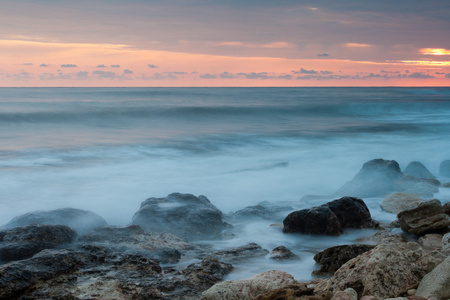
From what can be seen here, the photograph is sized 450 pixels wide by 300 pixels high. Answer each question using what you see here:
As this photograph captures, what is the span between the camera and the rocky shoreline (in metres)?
3.64

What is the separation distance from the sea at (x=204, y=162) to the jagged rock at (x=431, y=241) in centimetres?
87

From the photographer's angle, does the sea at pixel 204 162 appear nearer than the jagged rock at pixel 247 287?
No

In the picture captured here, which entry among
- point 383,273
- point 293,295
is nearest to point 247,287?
point 293,295

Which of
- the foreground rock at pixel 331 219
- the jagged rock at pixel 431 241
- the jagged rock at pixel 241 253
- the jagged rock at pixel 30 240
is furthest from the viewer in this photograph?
the foreground rock at pixel 331 219

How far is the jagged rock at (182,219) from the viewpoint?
6.53 metres

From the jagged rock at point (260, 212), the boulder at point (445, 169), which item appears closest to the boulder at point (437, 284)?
the jagged rock at point (260, 212)

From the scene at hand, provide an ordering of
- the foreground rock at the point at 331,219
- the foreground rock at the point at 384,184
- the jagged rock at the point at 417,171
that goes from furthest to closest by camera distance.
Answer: the jagged rock at the point at 417,171, the foreground rock at the point at 384,184, the foreground rock at the point at 331,219

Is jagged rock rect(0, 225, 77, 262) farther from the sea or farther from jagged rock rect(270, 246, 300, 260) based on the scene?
jagged rock rect(270, 246, 300, 260)

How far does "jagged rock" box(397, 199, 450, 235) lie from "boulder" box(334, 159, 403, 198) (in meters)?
3.04

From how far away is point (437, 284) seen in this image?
3.36m

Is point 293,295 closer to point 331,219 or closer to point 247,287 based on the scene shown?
point 247,287

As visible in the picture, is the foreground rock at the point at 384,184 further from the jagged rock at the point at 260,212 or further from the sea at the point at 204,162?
the jagged rock at the point at 260,212

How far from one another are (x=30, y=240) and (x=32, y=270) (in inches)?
55.9

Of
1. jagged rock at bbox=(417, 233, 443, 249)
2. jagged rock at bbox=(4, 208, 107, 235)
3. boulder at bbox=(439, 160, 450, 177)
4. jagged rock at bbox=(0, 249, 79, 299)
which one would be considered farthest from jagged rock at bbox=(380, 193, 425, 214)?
jagged rock at bbox=(0, 249, 79, 299)
